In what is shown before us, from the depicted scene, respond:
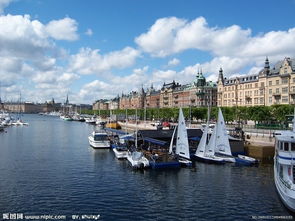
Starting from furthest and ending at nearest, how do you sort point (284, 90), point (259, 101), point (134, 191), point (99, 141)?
point (259, 101)
point (284, 90)
point (99, 141)
point (134, 191)

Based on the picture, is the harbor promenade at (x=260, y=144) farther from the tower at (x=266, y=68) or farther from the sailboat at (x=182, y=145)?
the tower at (x=266, y=68)

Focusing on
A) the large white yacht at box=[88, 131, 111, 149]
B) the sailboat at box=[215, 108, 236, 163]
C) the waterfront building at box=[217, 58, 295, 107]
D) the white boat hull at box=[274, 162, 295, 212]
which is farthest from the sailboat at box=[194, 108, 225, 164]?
the waterfront building at box=[217, 58, 295, 107]

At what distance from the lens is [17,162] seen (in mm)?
62094

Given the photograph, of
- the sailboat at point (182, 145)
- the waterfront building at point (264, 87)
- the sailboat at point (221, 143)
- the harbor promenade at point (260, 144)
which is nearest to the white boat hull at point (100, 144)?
the harbor promenade at point (260, 144)

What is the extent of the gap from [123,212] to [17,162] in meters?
35.5

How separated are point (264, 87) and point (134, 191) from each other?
119 meters

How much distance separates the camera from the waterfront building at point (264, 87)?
435ft

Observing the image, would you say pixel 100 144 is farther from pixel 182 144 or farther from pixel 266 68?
pixel 266 68

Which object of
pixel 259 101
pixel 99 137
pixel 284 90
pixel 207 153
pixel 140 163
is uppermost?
pixel 284 90

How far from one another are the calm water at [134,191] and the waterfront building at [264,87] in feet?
266

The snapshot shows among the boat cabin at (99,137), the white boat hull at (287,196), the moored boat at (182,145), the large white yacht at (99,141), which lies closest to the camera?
the white boat hull at (287,196)

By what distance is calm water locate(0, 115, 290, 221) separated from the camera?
34.7 meters

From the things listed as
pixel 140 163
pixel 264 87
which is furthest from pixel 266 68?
pixel 140 163

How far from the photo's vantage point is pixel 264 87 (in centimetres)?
14688
